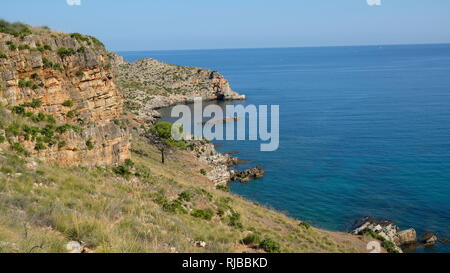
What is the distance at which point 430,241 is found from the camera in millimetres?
32469

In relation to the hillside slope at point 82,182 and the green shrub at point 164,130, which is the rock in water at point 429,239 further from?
the green shrub at point 164,130

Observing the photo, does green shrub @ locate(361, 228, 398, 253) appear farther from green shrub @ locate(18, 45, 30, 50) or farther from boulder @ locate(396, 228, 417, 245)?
green shrub @ locate(18, 45, 30, 50)

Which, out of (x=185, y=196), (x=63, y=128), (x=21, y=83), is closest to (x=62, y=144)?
(x=63, y=128)

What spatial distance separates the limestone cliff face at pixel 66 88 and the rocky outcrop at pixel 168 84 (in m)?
74.9

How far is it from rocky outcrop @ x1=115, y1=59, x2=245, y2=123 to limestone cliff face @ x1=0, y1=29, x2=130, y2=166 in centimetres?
7486

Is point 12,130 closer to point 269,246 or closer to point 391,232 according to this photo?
point 269,246

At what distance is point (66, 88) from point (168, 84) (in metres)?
99.7

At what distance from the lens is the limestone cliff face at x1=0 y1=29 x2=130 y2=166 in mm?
21625

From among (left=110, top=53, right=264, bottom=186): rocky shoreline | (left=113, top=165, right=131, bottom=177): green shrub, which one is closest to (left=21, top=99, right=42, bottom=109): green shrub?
(left=113, top=165, right=131, bottom=177): green shrub

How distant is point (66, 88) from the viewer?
25.1 meters
